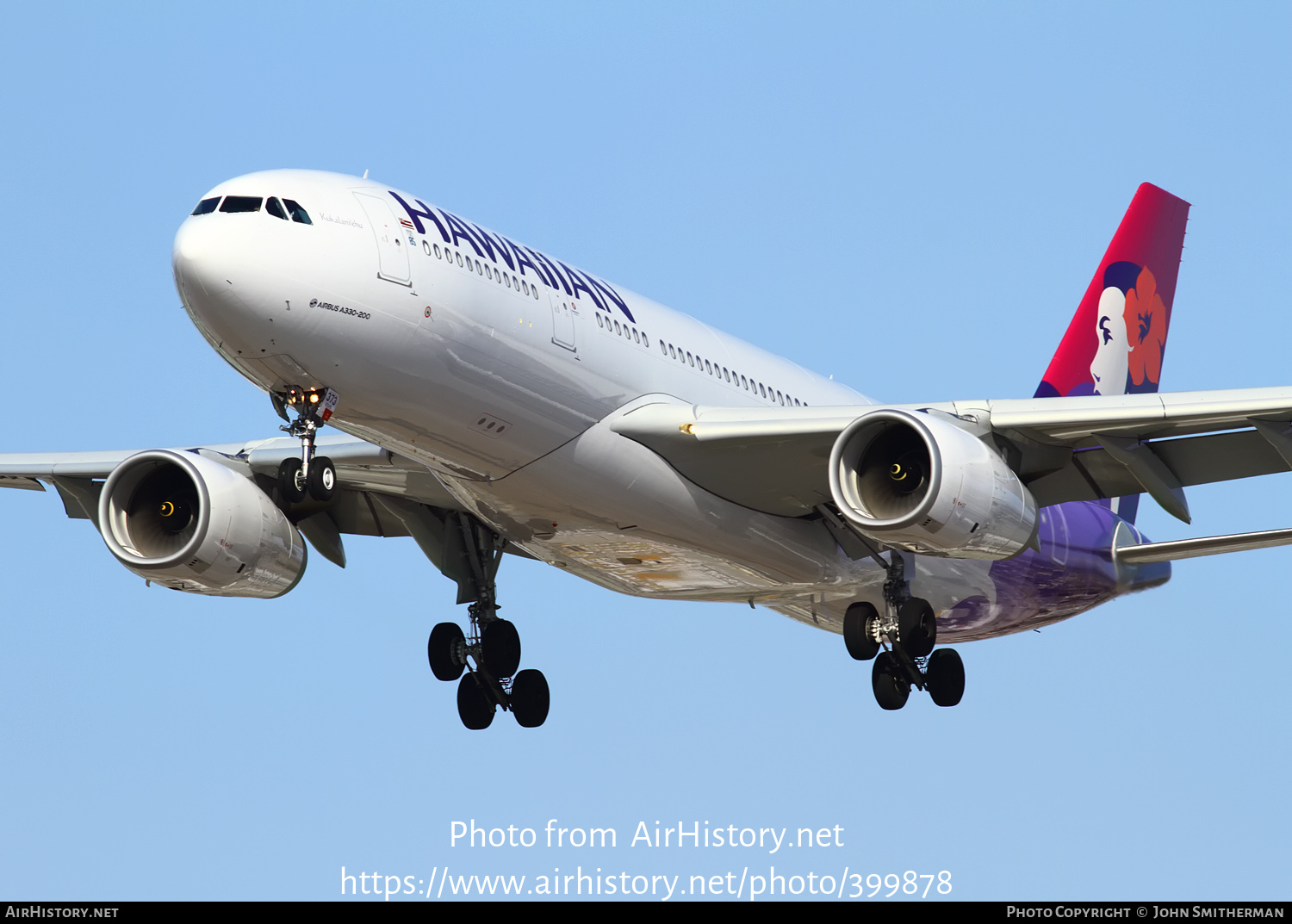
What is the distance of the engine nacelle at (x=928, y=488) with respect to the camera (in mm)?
19766

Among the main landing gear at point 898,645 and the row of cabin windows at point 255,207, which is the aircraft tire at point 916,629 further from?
the row of cabin windows at point 255,207

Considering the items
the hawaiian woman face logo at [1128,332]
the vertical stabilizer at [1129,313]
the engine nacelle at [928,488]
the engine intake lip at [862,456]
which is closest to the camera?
the engine nacelle at [928,488]

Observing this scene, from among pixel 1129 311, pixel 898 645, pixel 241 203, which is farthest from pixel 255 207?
pixel 1129 311

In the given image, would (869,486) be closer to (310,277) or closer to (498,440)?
(498,440)

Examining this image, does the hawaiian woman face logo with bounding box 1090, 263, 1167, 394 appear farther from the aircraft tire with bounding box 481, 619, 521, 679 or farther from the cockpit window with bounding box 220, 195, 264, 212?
the cockpit window with bounding box 220, 195, 264, 212

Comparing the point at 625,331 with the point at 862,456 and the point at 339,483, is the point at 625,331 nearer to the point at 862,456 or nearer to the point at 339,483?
the point at 862,456

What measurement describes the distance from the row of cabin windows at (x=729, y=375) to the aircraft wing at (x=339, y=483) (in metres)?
3.48

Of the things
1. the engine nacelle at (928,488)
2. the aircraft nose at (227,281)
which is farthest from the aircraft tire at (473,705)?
the aircraft nose at (227,281)

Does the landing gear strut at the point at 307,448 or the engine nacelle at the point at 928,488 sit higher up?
the engine nacelle at the point at 928,488

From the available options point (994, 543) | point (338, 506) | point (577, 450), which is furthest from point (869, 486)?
point (338, 506)

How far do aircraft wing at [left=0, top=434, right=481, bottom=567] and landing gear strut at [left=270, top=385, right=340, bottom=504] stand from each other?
3541 mm

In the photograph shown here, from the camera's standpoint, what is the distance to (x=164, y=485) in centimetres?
2323

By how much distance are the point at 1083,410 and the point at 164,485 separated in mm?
11711

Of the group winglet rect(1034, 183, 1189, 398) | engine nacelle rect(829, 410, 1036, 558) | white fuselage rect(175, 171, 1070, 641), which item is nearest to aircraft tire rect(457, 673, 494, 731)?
white fuselage rect(175, 171, 1070, 641)
